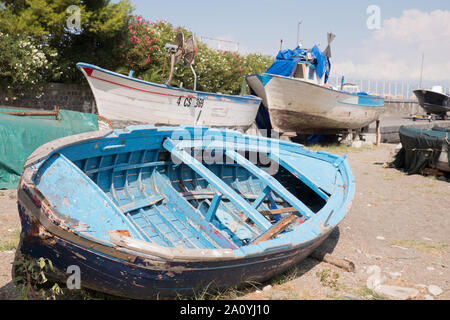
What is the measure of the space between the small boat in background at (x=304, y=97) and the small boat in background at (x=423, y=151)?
3510 millimetres

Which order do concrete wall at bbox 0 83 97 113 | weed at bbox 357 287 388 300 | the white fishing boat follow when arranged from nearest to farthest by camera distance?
weed at bbox 357 287 388 300 → the white fishing boat → concrete wall at bbox 0 83 97 113

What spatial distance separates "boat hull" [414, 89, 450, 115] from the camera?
3058 centimetres

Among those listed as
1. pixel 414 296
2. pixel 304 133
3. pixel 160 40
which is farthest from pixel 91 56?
pixel 414 296

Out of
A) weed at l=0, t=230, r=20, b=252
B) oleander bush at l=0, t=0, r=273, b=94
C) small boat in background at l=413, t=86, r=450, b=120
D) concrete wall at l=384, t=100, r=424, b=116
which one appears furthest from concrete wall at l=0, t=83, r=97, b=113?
concrete wall at l=384, t=100, r=424, b=116

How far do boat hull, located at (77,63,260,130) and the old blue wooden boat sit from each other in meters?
4.48

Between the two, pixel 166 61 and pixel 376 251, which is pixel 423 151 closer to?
pixel 376 251

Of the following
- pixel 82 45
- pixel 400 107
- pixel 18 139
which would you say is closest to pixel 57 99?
pixel 82 45

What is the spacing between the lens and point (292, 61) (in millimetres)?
14484

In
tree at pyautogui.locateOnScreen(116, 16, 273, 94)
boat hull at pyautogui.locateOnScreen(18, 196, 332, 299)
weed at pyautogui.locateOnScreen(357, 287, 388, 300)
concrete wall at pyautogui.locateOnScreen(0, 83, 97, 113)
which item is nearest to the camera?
boat hull at pyautogui.locateOnScreen(18, 196, 332, 299)

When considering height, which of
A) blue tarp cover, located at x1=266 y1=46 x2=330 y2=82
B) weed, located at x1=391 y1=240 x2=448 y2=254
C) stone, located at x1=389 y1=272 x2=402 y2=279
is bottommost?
weed, located at x1=391 y1=240 x2=448 y2=254

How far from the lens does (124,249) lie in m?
2.83

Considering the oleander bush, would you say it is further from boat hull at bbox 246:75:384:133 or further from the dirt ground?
the dirt ground

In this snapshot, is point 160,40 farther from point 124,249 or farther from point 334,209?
point 124,249

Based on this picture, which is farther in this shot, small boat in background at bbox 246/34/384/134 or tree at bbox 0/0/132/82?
small boat in background at bbox 246/34/384/134
